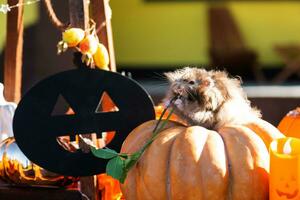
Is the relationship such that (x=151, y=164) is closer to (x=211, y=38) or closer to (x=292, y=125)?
(x=292, y=125)

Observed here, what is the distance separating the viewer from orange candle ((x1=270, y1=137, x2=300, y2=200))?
1.89 m

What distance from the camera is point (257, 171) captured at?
196 cm

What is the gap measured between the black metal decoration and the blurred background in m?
4.20

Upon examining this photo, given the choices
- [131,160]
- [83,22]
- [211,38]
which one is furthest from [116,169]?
[211,38]

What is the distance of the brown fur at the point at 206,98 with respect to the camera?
80.8 inches

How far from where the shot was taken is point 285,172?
1897 millimetres

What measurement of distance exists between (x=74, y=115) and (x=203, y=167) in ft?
1.50

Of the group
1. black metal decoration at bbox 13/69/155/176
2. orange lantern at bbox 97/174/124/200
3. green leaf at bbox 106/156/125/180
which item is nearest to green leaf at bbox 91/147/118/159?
green leaf at bbox 106/156/125/180

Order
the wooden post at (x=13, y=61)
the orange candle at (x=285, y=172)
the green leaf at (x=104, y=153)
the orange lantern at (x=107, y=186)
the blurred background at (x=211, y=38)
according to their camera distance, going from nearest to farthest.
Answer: the orange candle at (x=285, y=172) → the green leaf at (x=104, y=153) → the orange lantern at (x=107, y=186) → the wooden post at (x=13, y=61) → the blurred background at (x=211, y=38)

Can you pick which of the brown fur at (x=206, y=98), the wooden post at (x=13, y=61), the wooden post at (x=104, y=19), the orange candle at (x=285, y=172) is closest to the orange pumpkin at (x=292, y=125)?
the brown fur at (x=206, y=98)

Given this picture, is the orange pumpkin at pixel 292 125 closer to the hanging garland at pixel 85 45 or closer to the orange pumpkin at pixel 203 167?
the orange pumpkin at pixel 203 167

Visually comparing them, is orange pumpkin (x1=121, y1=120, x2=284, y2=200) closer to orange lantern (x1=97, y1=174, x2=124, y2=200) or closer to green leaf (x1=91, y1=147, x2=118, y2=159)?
green leaf (x1=91, y1=147, x2=118, y2=159)

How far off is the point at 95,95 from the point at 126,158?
0.26m

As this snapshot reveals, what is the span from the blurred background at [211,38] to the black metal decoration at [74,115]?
4201 mm
